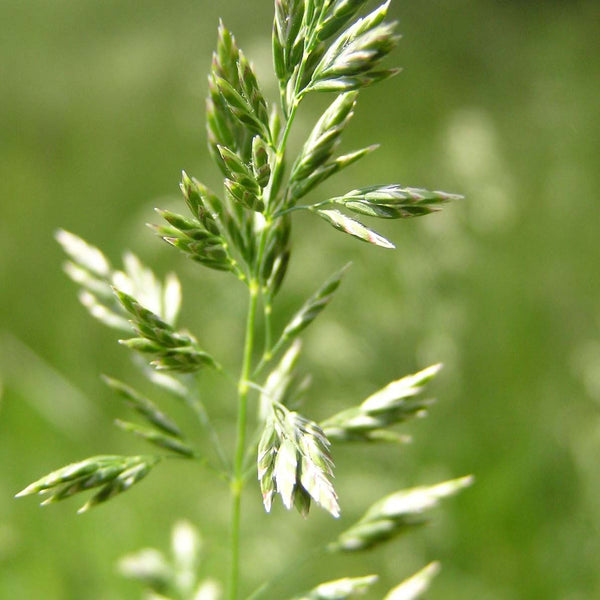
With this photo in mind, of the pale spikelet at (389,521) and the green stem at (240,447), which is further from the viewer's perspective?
the pale spikelet at (389,521)

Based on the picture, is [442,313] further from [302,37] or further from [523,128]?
[523,128]

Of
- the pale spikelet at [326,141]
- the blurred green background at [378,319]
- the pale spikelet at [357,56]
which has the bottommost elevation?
the blurred green background at [378,319]

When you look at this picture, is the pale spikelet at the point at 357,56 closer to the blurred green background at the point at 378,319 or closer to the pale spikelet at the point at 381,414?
the pale spikelet at the point at 381,414

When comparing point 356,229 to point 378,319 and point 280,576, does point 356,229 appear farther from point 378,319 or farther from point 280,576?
point 378,319

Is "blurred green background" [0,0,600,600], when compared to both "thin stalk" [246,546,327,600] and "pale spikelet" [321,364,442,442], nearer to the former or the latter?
"thin stalk" [246,546,327,600]

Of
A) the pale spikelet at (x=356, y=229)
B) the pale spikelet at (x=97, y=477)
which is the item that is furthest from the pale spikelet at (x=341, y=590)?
the pale spikelet at (x=356, y=229)

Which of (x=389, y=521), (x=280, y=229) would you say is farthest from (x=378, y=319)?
(x=280, y=229)

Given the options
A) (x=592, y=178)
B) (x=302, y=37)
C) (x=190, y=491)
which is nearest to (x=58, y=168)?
(x=190, y=491)

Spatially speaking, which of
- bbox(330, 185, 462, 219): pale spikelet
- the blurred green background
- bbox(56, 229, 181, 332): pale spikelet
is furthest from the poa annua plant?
the blurred green background

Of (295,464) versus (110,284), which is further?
(110,284)
